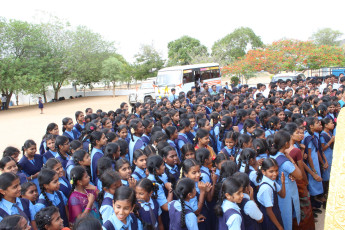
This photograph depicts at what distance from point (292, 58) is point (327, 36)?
120 ft

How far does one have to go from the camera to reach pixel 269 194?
254 cm

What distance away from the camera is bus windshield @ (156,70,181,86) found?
545 inches

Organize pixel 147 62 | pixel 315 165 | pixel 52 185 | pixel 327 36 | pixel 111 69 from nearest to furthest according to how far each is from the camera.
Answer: pixel 52 185
pixel 315 165
pixel 111 69
pixel 147 62
pixel 327 36

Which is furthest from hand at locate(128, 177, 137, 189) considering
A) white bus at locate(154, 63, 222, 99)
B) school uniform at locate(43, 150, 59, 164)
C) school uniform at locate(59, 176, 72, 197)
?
Answer: white bus at locate(154, 63, 222, 99)

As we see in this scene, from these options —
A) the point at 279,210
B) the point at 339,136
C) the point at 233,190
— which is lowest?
the point at 279,210

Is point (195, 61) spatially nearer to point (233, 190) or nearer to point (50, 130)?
point (50, 130)

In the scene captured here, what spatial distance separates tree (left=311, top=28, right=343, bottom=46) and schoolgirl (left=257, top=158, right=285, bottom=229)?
5178cm

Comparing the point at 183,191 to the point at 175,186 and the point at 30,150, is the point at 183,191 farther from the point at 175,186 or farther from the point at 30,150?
the point at 30,150

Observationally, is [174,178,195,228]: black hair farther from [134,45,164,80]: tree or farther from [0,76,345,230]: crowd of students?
[134,45,164,80]: tree

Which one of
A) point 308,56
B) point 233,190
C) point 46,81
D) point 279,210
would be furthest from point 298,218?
point 46,81

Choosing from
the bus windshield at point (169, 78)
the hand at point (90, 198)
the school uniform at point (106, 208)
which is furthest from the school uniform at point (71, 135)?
the bus windshield at point (169, 78)

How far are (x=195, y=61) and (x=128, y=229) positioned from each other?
2801cm

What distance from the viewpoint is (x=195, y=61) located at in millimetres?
29297

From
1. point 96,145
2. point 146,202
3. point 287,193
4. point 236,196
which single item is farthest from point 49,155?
point 287,193
